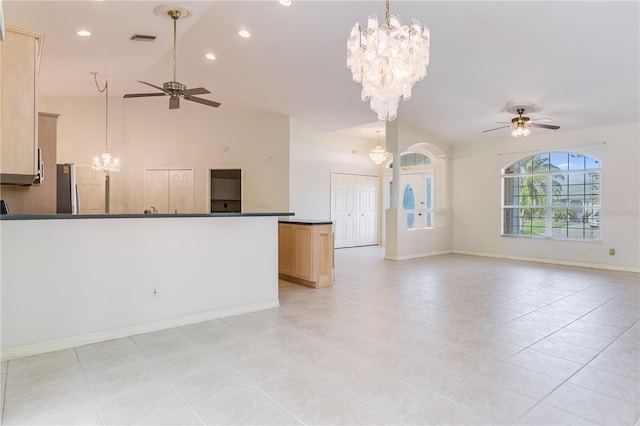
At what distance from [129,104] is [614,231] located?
10.1m

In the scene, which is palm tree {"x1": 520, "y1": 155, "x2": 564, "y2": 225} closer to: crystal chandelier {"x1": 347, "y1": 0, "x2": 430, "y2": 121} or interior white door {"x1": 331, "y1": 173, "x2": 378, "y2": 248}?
interior white door {"x1": 331, "y1": 173, "x2": 378, "y2": 248}

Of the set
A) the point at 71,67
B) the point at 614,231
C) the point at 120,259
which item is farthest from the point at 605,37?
the point at 71,67

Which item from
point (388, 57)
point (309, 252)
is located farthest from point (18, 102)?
point (309, 252)

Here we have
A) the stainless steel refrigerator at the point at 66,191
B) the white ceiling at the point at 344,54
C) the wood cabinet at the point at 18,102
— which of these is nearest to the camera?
the wood cabinet at the point at 18,102

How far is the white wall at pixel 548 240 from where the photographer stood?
6445mm

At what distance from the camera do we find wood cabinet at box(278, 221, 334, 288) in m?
4.95

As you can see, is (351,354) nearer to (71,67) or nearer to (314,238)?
(314,238)

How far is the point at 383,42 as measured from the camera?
2873 millimetres

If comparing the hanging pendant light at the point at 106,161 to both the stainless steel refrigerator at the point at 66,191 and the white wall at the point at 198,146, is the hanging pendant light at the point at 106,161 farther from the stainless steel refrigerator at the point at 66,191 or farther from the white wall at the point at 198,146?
the stainless steel refrigerator at the point at 66,191

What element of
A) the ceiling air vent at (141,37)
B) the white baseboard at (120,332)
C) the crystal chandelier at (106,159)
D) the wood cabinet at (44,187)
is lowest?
the white baseboard at (120,332)

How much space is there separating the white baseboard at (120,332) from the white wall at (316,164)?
4659 mm

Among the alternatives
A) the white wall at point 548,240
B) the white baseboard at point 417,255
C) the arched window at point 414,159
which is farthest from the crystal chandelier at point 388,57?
the arched window at point 414,159

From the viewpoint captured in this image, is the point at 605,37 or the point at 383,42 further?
the point at 605,37

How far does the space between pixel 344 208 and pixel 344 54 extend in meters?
5.18
